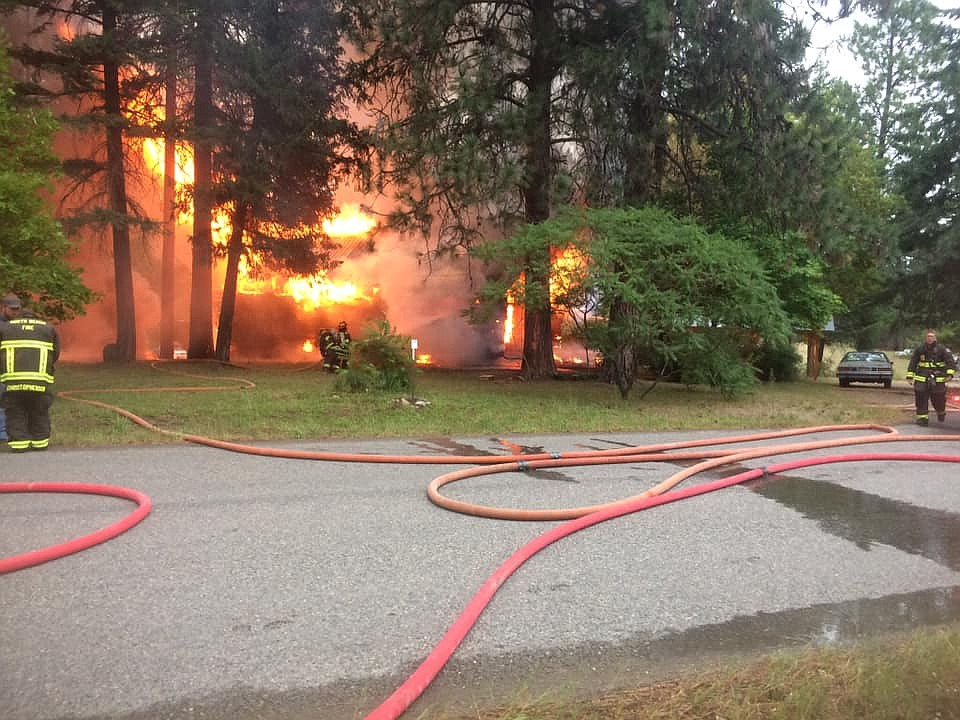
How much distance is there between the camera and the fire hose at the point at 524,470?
2.72m

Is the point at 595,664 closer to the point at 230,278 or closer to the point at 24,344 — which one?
the point at 24,344

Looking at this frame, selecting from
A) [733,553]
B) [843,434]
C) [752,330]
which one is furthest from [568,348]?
[733,553]

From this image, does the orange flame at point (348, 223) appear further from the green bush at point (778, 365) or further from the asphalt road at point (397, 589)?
the asphalt road at point (397, 589)

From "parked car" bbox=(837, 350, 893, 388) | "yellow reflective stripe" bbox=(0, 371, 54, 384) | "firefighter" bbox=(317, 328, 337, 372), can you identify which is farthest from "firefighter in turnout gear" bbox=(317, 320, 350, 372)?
"parked car" bbox=(837, 350, 893, 388)

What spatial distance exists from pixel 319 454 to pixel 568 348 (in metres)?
24.7

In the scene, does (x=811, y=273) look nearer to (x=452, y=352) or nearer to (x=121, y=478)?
(x=452, y=352)

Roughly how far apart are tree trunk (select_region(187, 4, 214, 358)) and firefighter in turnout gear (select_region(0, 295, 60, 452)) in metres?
11.5

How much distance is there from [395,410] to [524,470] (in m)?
4.65

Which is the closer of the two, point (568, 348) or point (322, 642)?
point (322, 642)

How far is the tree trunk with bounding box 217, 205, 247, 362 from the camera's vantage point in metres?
19.7

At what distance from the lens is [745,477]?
18.9 ft

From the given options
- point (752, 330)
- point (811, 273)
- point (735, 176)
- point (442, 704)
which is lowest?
point (442, 704)

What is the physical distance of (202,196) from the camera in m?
18.6

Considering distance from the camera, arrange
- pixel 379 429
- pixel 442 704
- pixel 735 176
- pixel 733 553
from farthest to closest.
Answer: pixel 735 176
pixel 379 429
pixel 733 553
pixel 442 704
